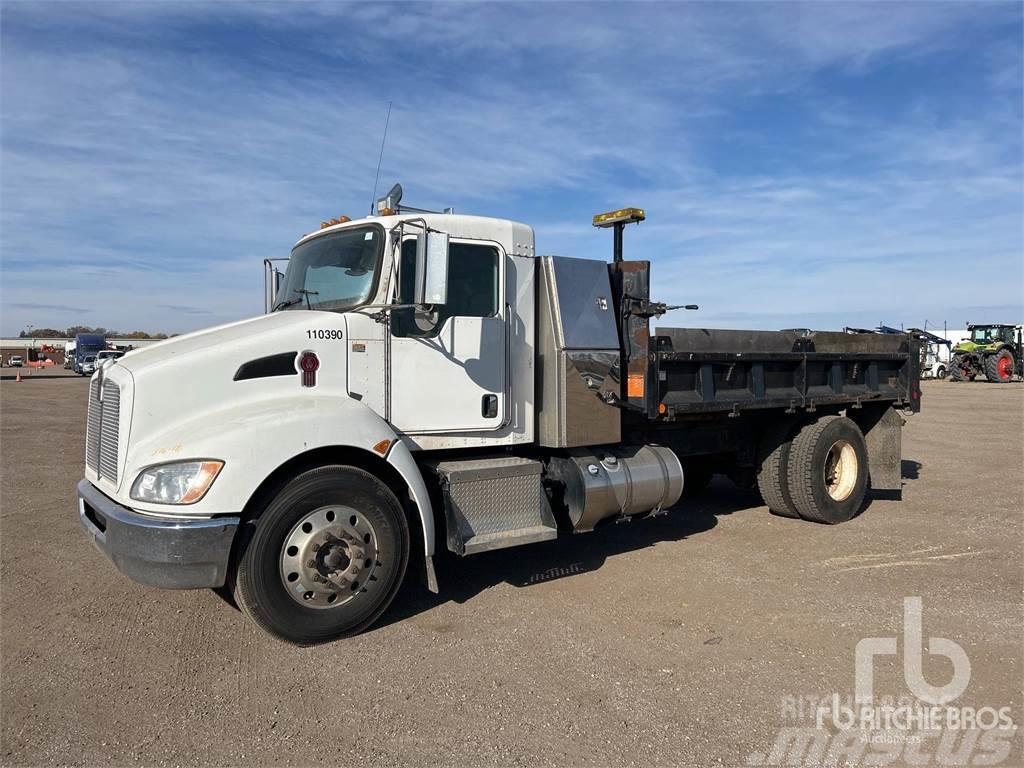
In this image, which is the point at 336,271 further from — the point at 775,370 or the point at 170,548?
the point at 775,370

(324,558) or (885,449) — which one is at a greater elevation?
(885,449)

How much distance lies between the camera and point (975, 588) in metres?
5.51

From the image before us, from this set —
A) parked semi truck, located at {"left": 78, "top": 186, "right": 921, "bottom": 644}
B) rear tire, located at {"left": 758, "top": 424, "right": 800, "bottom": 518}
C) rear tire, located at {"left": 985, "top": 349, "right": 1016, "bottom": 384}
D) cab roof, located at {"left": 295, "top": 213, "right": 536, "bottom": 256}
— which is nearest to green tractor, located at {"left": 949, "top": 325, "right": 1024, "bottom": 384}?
rear tire, located at {"left": 985, "top": 349, "right": 1016, "bottom": 384}

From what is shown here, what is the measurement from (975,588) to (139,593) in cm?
612

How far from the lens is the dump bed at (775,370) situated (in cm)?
A: 623

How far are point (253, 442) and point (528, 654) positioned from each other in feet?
6.62

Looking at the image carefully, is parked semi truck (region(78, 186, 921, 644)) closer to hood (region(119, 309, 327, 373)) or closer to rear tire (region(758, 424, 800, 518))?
hood (region(119, 309, 327, 373))

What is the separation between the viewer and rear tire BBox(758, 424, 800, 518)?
769cm

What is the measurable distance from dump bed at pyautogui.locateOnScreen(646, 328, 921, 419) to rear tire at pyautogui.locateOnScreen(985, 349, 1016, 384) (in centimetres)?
3280

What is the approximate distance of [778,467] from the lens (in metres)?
7.71

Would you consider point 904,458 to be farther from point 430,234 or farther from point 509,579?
point 430,234

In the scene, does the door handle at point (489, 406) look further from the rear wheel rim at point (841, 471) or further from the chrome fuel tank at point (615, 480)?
the rear wheel rim at point (841, 471)

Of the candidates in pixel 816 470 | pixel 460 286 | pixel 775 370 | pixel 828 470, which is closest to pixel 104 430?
pixel 460 286

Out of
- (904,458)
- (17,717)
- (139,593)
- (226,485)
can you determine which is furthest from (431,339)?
(904,458)
